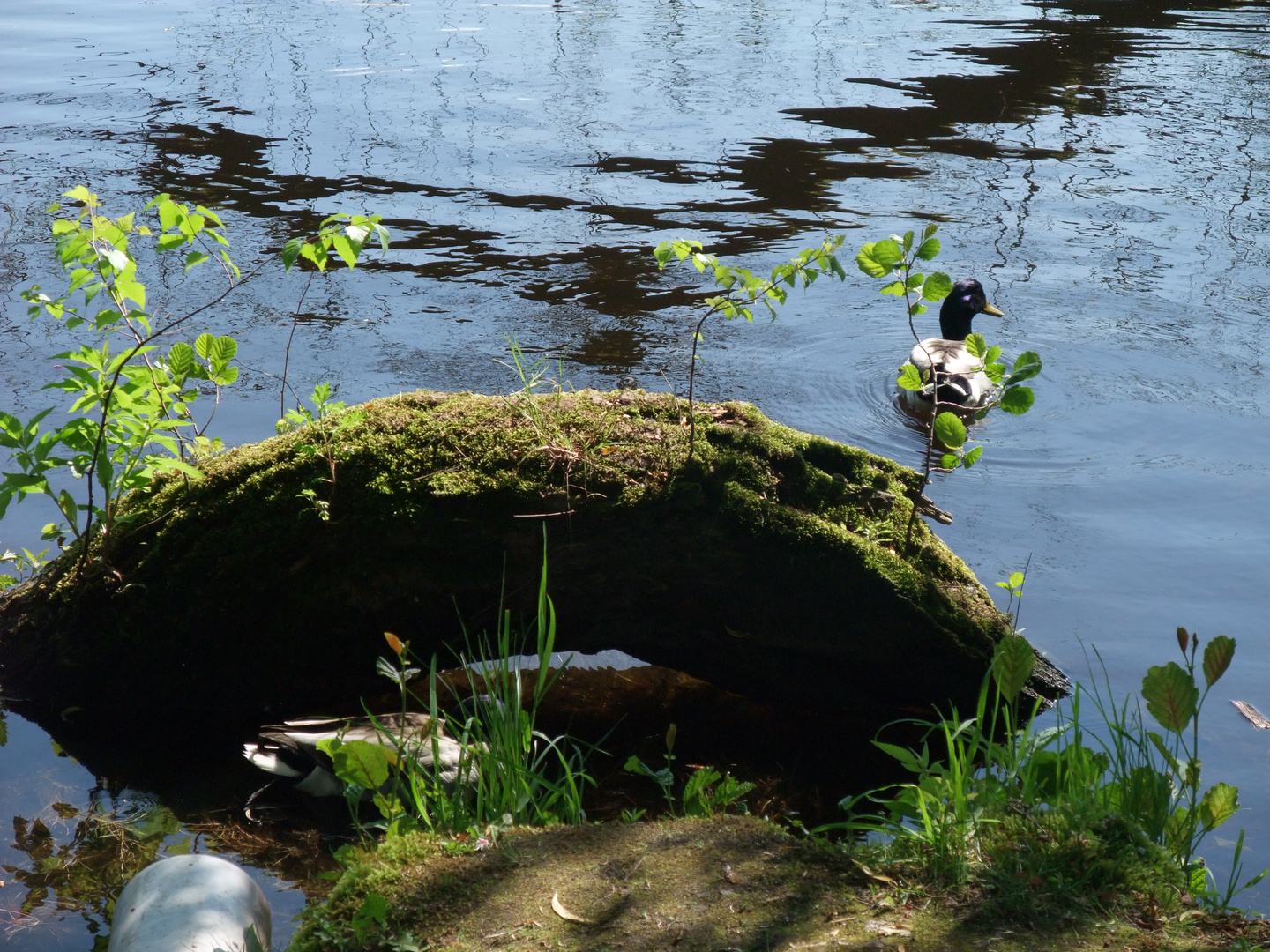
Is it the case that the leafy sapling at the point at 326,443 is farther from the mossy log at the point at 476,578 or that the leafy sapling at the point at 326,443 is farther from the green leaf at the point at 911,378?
the green leaf at the point at 911,378

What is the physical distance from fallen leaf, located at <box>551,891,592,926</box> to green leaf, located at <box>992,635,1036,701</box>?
1317 millimetres

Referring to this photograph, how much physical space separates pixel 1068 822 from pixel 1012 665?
0.44 meters

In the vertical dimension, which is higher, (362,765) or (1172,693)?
(1172,693)

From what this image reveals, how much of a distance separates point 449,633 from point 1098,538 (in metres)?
3.47

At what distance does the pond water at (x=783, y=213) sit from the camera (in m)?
5.66

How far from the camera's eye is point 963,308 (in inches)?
323

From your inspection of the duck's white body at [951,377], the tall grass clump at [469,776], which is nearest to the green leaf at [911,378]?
the tall grass clump at [469,776]

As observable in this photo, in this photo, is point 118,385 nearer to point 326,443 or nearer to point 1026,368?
point 326,443

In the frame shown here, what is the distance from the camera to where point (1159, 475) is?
6141 millimetres

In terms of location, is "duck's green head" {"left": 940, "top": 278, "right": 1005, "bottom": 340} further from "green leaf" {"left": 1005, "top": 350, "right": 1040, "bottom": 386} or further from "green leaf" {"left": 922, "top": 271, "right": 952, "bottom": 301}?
"green leaf" {"left": 1005, "top": 350, "right": 1040, "bottom": 386}

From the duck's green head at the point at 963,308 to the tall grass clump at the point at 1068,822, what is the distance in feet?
17.4

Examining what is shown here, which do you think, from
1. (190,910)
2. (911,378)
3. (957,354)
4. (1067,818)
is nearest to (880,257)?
(911,378)

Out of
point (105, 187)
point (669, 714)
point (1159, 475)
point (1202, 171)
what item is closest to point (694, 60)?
point (1202, 171)

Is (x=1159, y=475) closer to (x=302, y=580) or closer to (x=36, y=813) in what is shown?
(x=302, y=580)
